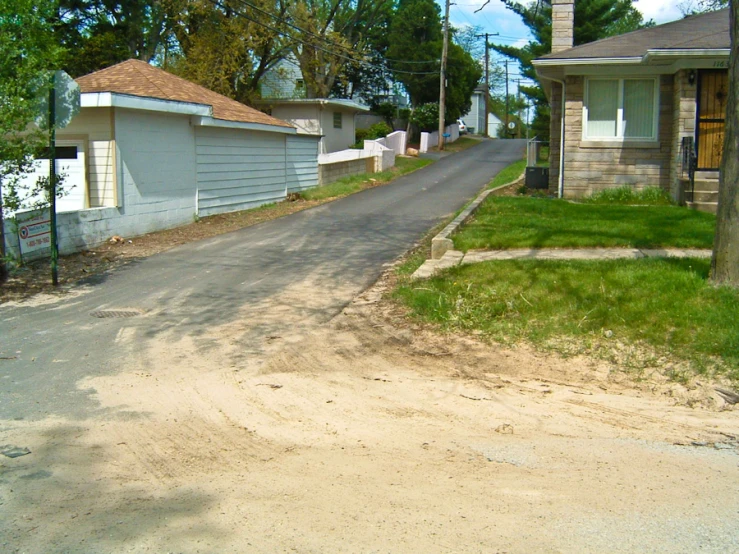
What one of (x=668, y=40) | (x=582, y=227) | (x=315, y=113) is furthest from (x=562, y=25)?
(x=315, y=113)

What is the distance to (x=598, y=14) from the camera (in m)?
35.1

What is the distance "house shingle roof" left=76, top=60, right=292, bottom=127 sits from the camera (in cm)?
1648

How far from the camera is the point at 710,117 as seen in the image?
53.5 feet

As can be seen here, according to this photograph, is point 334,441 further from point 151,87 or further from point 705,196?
point 151,87

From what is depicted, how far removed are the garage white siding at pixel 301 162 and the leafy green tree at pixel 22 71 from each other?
13270 mm

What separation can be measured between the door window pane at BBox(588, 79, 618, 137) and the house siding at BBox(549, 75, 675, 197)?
0.79 feet

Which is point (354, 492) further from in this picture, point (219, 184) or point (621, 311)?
point (219, 184)

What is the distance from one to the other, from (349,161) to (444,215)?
36.8ft

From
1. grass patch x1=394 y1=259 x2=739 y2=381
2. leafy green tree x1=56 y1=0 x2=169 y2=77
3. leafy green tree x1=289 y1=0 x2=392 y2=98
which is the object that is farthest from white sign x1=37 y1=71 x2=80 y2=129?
leafy green tree x1=56 y1=0 x2=169 y2=77

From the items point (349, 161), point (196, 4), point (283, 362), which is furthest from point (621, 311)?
point (196, 4)

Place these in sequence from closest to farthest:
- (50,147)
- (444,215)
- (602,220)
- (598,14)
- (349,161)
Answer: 1. (50,147)
2. (602,220)
3. (444,215)
4. (349,161)
5. (598,14)

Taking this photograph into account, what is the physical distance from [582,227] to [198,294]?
6301 millimetres

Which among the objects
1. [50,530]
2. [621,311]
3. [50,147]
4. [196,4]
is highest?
[196,4]

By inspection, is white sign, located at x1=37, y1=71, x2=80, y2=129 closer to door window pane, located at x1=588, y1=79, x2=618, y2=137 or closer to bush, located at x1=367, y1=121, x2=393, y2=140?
door window pane, located at x1=588, y1=79, x2=618, y2=137
